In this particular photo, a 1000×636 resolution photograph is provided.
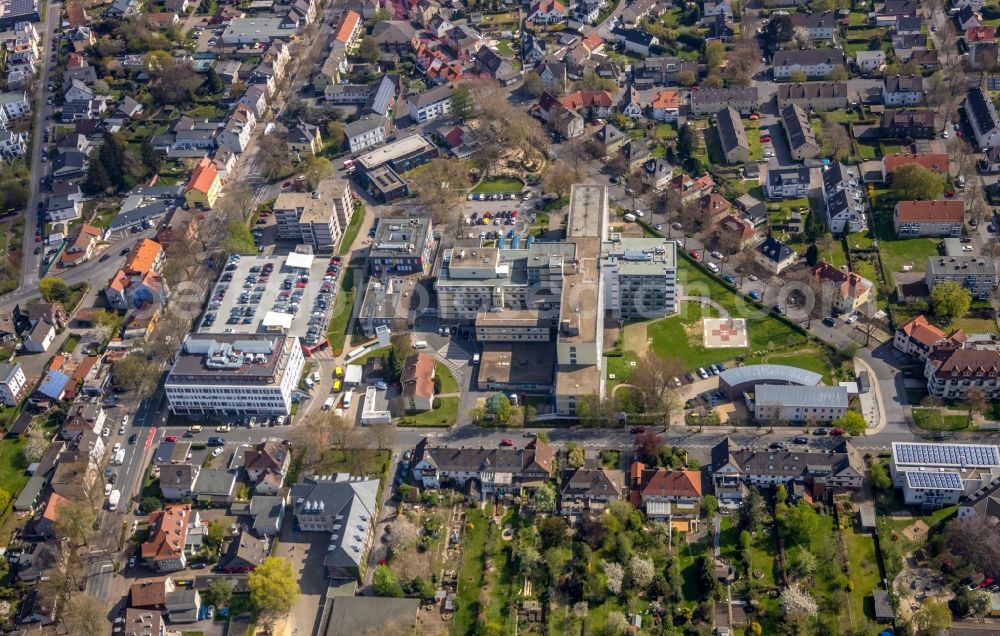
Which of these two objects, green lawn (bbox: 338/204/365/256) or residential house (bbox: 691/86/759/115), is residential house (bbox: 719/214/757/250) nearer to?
residential house (bbox: 691/86/759/115)

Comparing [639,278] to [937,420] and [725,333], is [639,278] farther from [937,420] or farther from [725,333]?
[937,420]

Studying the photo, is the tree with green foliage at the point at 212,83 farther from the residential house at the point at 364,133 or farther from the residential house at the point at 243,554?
the residential house at the point at 243,554

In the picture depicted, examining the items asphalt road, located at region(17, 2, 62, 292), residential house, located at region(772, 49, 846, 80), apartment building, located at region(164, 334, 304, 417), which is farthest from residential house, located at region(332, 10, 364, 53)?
apartment building, located at region(164, 334, 304, 417)

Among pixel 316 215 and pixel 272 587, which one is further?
pixel 316 215

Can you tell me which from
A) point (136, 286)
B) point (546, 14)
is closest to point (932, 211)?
point (546, 14)

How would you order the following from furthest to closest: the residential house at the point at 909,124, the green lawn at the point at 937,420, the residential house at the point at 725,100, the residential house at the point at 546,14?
the residential house at the point at 546,14, the residential house at the point at 725,100, the residential house at the point at 909,124, the green lawn at the point at 937,420

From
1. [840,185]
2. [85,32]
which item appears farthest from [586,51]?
[85,32]

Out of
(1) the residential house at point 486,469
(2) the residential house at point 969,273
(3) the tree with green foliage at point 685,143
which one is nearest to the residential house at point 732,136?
(3) the tree with green foliage at point 685,143
